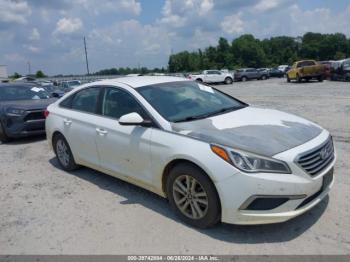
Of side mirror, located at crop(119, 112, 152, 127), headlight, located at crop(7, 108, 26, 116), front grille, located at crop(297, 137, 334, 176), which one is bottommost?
front grille, located at crop(297, 137, 334, 176)

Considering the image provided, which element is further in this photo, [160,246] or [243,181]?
[160,246]

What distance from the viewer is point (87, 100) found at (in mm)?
5250

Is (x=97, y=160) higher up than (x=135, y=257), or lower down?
higher up

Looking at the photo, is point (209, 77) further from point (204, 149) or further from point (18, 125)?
point (204, 149)

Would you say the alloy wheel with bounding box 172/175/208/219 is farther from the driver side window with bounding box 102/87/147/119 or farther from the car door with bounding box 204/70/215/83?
the car door with bounding box 204/70/215/83

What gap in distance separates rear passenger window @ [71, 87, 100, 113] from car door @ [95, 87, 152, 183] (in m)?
0.21

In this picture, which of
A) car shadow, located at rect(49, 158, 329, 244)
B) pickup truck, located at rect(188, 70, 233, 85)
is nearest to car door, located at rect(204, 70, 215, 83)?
pickup truck, located at rect(188, 70, 233, 85)

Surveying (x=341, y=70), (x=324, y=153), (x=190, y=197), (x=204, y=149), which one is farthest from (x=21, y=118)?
(x=341, y=70)

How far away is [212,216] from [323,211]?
1.32 metres

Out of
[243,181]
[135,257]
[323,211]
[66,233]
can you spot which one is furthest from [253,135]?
[66,233]

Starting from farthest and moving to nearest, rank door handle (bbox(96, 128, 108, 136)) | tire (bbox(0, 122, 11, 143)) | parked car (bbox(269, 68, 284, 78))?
parked car (bbox(269, 68, 284, 78)) < tire (bbox(0, 122, 11, 143)) < door handle (bbox(96, 128, 108, 136))

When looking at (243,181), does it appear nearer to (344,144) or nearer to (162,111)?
(162,111)

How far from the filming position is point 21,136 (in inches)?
336

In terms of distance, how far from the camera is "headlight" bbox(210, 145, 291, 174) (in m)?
3.15
